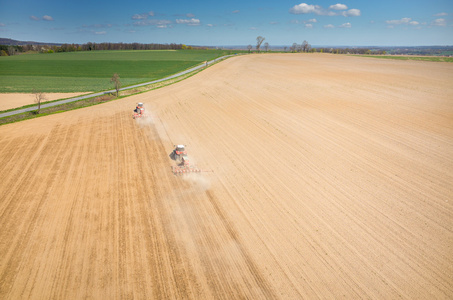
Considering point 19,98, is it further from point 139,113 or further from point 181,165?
point 181,165

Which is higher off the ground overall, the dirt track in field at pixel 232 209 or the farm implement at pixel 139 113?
the farm implement at pixel 139 113

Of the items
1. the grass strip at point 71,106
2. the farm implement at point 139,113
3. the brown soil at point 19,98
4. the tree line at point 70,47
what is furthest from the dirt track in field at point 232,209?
the tree line at point 70,47

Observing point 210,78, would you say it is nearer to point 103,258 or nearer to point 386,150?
point 386,150

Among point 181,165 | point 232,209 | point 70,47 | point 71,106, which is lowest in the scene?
point 232,209

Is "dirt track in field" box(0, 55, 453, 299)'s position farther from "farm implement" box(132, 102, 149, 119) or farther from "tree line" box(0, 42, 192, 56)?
"tree line" box(0, 42, 192, 56)

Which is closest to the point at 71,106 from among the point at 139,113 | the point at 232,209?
the point at 139,113

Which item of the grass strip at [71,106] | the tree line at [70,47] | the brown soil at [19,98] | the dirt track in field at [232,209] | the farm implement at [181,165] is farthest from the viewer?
the tree line at [70,47]

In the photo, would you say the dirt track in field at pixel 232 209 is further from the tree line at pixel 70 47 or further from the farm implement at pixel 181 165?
the tree line at pixel 70 47
